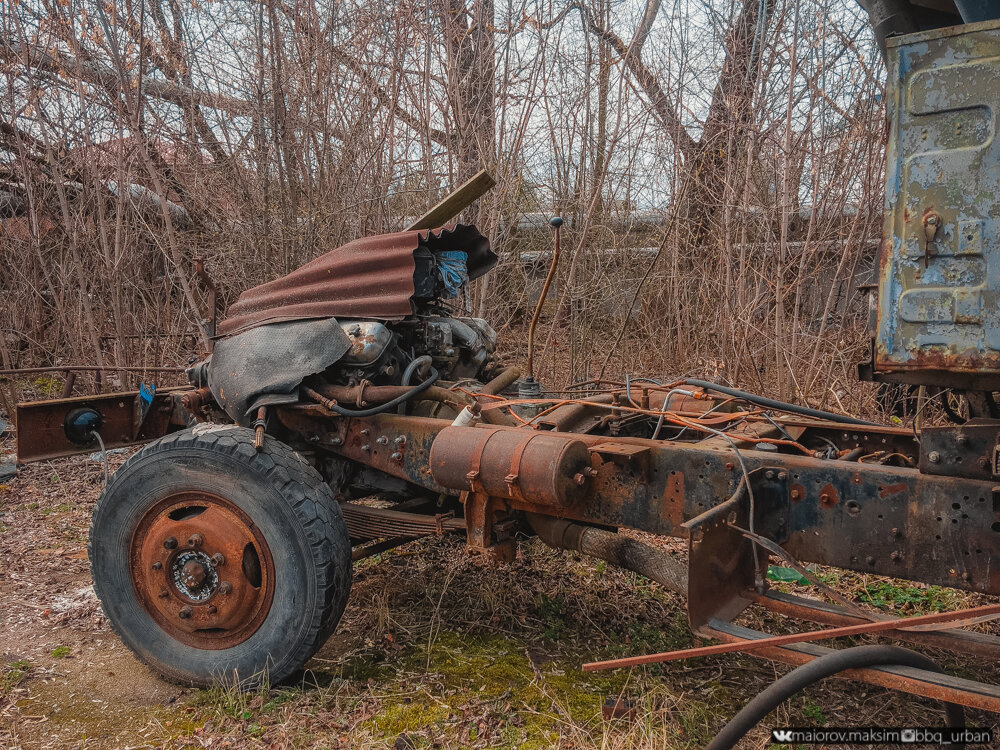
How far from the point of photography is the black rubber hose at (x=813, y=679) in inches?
76.5

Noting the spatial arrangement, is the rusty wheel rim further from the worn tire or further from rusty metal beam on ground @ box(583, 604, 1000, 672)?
rusty metal beam on ground @ box(583, 604, 1000, 672)

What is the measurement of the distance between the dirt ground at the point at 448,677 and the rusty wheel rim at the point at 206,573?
9.8 inches

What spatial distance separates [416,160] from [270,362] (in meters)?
4.24

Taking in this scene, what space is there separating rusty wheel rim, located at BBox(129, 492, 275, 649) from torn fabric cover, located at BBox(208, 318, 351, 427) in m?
0.45

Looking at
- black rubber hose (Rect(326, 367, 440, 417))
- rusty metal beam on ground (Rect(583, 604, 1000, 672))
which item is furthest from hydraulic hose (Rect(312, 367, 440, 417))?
rusty metal beam on ground (Rect(583, 604, 1000, 672))

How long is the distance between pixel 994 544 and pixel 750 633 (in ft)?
2.39

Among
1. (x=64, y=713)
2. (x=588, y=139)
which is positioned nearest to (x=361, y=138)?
(x=588, y=139)

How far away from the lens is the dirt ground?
2.83 metres

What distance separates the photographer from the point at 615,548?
9.90ft

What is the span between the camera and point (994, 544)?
2242mm

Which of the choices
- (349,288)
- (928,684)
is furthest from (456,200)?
(928,684)

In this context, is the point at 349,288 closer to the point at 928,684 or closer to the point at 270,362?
the point at 270,362

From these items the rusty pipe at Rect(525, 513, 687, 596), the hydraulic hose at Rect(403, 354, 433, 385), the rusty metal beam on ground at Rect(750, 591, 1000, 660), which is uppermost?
the hydraulic hose at Rect(403, 354, 433, 385)

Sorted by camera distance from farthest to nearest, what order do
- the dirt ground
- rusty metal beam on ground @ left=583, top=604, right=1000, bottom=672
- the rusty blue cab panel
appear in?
the dirt ground, rusty metal beam on ground @ left=583, top=604, right=1000, bottom=672, the rusty blue cab panel
